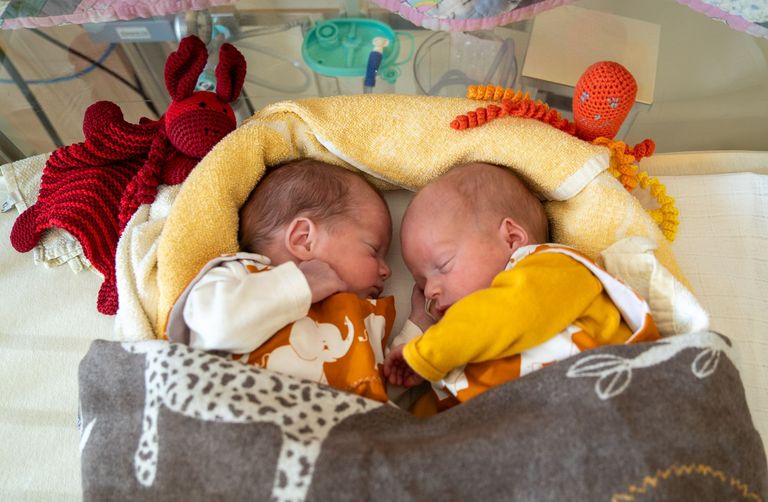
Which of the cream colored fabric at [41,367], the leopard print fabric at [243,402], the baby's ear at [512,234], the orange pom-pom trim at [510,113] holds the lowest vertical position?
the cream colored fabric at [41,367]

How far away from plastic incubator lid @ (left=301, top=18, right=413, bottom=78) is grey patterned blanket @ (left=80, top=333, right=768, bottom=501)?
86cm

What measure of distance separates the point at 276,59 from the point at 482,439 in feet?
3.85

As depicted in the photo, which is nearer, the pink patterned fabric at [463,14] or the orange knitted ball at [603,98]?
the orange knitted ball at [603,98]

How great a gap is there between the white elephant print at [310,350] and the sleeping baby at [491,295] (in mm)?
87

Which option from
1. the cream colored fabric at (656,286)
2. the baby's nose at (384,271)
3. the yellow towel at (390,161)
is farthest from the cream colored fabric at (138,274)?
the cream colored fabric at (656,286)

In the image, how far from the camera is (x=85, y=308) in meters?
1.12

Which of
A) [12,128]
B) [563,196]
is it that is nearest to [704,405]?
[563,196]

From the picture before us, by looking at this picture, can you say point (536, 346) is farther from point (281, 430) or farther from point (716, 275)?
point (716, 275)

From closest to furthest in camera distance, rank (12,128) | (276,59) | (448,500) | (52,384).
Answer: (448,500) < (52,384) < (12,128) < (276,59)

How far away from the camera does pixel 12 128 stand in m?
1.38

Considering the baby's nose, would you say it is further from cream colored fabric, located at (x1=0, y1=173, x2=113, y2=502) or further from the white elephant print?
cream colored fabric, located at (x1=0, y1=173, x2=113, y2=502)

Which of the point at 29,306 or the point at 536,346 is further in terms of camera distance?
the point at 29,306

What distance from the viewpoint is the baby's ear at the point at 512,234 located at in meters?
0.97

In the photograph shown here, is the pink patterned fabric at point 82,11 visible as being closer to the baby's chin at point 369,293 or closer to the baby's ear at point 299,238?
the baby's ear at point 299,238
